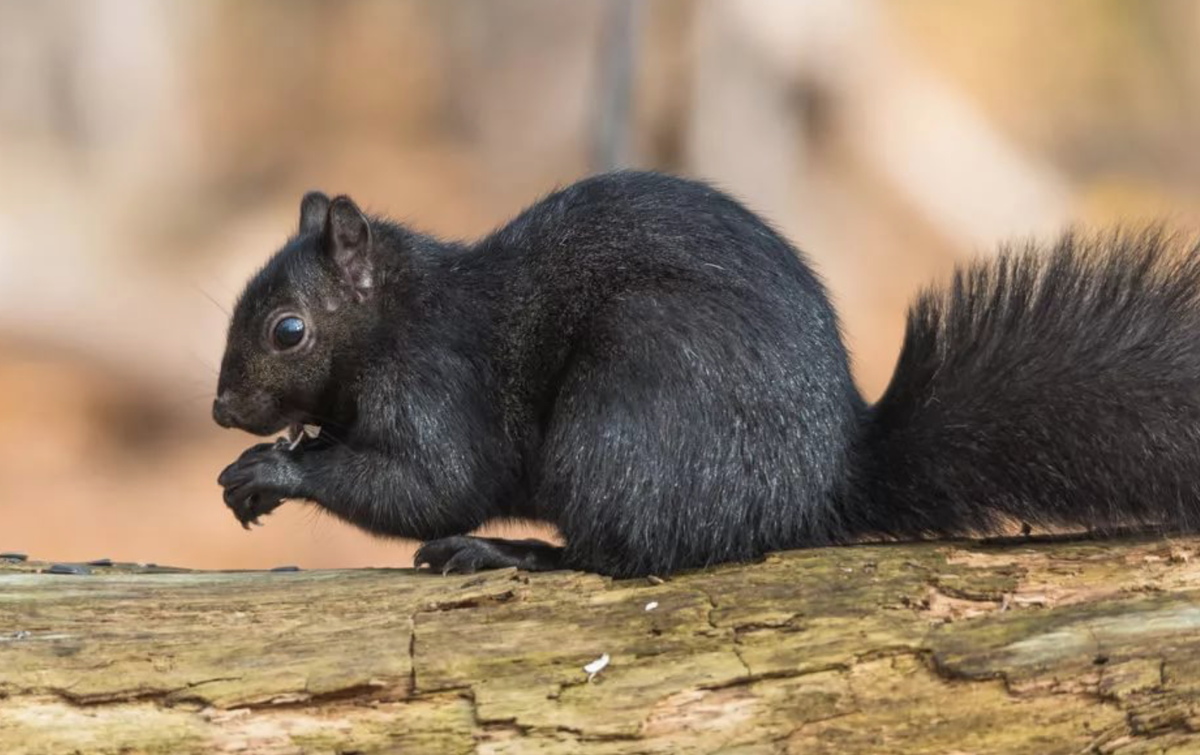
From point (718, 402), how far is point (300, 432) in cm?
146

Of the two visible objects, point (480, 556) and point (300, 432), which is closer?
point (480, 556)

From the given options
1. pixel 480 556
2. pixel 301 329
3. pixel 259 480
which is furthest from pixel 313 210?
pixel 480 556

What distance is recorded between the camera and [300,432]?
444 centimetres

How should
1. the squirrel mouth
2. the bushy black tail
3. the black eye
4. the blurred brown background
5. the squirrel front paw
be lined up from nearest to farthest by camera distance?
1. the bushy black tail
2. the squirrel front paw
3. the black eye
4. the squirrel mouth
5. the blurred brown background

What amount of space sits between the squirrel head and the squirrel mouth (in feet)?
0.28

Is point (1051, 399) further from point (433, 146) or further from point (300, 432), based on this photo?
point (433, 146)

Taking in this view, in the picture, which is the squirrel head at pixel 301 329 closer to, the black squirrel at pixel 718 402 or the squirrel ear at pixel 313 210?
the black squirrel at pixel 718 402

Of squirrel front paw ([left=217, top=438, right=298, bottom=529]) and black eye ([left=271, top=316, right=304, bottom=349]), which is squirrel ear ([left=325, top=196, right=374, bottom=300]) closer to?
black eye ([left=271, top=316, right=304, bottom=349])

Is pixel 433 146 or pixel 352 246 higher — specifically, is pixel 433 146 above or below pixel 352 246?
above

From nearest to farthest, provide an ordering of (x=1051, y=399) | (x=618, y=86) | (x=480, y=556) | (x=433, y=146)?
(x=1051, y=399) < (x=480, y=556) < (x=618, y=86) < (x=433, y=146)

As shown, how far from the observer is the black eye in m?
4.25

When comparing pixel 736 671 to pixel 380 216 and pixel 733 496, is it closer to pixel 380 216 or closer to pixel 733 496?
pixel 733 496

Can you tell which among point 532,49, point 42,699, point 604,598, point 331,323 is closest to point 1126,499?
point 604,598

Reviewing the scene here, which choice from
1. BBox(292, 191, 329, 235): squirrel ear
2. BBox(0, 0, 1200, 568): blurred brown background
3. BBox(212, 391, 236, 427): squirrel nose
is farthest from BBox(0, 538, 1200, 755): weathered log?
BBox(0, 0, 1200, 568): blurred brown background
